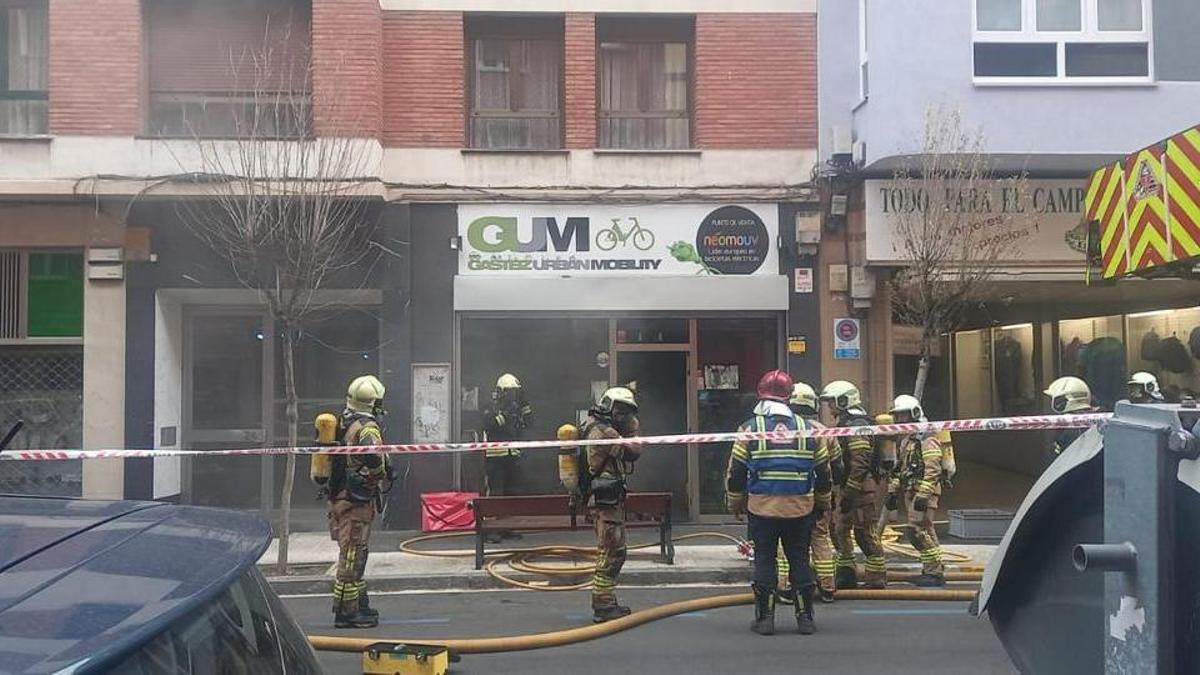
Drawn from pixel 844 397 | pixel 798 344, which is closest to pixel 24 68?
pixel 798 344

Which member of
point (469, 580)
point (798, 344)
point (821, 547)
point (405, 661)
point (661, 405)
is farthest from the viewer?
point (661, 405)

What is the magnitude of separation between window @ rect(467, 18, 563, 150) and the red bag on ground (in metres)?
4.51

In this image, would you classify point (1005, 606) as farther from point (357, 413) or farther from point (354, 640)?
point (357, 413)

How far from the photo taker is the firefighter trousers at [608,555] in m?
7.81

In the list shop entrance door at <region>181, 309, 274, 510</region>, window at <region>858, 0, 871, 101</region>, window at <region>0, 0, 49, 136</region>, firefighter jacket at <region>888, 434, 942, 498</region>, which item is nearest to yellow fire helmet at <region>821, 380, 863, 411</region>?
firefighter jacket at <region>888, 434, 942, 498</region>

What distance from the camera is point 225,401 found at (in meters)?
13.3

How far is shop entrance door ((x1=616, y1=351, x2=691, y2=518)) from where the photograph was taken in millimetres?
13102

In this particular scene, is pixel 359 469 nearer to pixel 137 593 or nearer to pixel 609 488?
pixel 609 488

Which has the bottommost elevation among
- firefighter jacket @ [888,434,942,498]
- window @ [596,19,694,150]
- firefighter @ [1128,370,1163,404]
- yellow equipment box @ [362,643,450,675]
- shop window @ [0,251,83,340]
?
yellow equipment box @ [362,643,450,675]

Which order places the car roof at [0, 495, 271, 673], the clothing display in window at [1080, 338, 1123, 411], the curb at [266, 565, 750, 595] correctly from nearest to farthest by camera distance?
the car roof at [0, 495, 271, 673]
the curb at [266, 565, 750, 595]
the clothing display in window at [1080, 338, 1123, 411]

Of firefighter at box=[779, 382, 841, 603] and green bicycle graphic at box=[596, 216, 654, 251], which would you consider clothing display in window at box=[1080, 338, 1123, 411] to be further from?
firefighter at box=[779, 382, 841, 603]

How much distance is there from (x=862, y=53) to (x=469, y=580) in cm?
789

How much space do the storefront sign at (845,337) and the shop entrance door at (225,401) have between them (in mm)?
7144

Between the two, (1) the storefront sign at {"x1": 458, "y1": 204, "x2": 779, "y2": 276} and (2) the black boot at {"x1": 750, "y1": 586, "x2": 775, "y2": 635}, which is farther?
(1) the storefront sign at {"x1": 458, "y1": 204, "x2": 779, "y2": 276}
